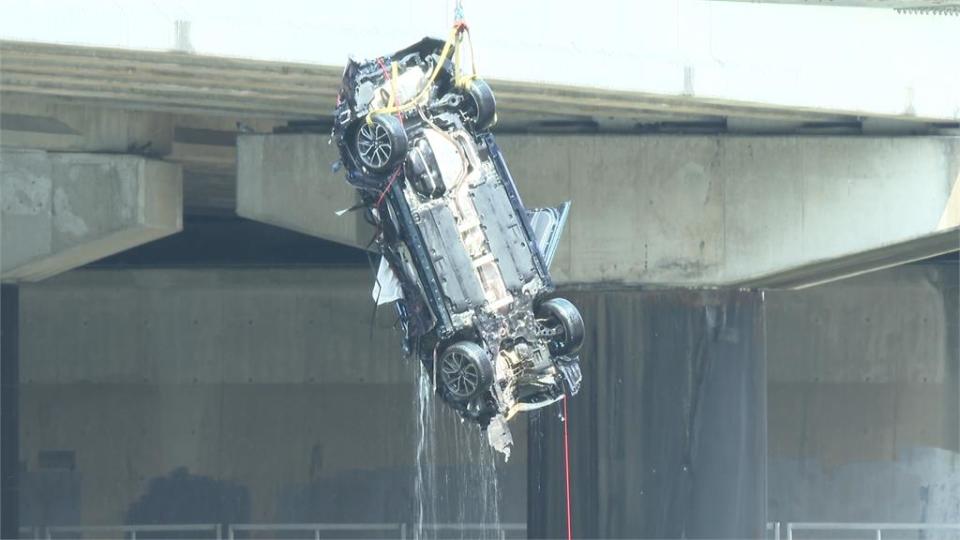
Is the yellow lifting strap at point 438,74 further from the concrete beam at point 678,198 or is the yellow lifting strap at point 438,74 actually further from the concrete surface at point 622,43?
the concrete beam at point 678,198

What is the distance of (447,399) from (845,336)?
17.7 metres

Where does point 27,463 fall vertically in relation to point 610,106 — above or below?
below

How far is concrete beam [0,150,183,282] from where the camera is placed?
79.4ft

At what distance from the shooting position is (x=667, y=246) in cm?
2348

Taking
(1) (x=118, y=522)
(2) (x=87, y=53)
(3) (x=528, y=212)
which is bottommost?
(1) (x=118, y=522)

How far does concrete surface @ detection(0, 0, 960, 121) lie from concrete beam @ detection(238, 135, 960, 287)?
1695 millimetres

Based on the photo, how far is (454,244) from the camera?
1795cm

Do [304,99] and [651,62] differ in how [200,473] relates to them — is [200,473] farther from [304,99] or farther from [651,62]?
[651,62]

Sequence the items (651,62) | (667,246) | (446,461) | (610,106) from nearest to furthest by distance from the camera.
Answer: (651,62) → (610,106) → (667,246) → (446,461)

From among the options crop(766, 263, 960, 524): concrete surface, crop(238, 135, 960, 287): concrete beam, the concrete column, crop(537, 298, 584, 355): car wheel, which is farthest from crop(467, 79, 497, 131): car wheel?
crop(766, 263, 960, 524): concrete surface

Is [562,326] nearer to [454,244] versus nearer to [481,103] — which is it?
[454,244]

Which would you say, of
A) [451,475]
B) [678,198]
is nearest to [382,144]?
[678,198]

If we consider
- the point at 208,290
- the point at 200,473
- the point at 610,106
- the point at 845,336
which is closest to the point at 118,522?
the point at 200,473

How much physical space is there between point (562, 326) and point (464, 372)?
4.15ft
